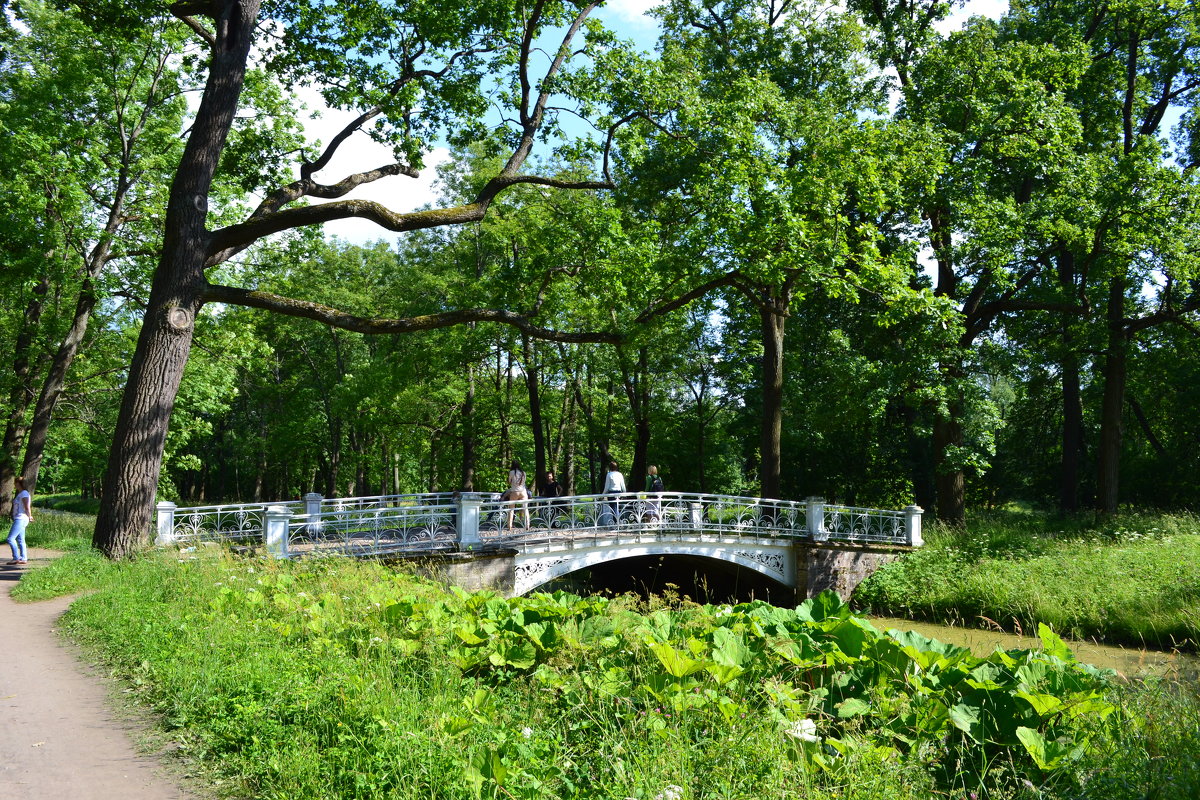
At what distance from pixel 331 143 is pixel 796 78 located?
13.0m

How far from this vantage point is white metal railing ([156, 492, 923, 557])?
14039 mm

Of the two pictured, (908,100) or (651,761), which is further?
(908,100)

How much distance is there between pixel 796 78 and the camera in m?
21.8

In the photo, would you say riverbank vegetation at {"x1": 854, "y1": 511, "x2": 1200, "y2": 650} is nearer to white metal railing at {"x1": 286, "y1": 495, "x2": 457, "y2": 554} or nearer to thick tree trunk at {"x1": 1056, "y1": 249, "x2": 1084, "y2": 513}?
thick tree trunk at {"x1": 1056, "y1": 249, "x2": 1084, "y2": 513}

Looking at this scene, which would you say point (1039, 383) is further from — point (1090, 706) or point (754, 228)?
point (1090, 706)

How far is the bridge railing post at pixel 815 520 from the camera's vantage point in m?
20.0

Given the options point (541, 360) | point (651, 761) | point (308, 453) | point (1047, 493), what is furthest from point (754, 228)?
point (308, 453)

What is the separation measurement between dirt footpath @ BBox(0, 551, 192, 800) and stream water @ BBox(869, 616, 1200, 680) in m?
5.63

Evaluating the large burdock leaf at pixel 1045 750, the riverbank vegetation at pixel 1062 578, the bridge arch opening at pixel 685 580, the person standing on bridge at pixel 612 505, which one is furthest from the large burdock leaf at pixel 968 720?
the bridge arch opening at pixel 685 580

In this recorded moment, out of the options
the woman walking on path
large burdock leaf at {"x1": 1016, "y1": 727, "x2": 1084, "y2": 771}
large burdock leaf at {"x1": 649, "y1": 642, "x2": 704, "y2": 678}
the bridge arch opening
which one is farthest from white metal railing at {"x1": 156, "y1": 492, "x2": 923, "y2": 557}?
large burdock leaf at {"x1": 1016, "y1": 727, "x2": 1084, "y2": 771}

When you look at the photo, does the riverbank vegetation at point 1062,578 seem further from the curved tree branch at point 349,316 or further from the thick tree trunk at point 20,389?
the thick tree trunk at point 20,389

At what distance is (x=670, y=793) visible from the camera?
3.29 metres

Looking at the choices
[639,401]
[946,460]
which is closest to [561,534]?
[946,460]

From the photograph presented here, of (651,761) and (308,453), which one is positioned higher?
(308,453)
